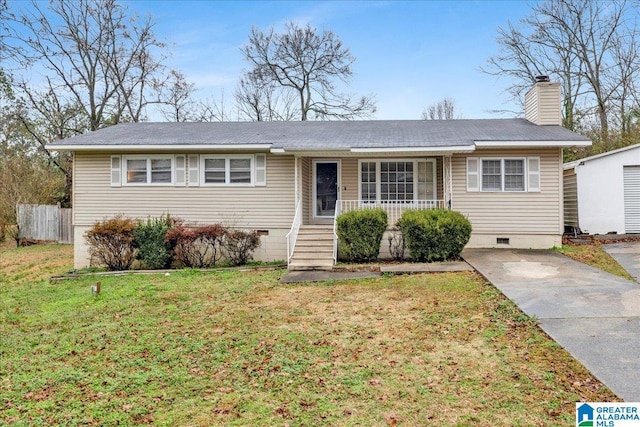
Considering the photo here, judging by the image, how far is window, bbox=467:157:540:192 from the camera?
12.1 metres

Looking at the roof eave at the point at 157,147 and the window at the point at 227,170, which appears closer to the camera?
the roof eave at the point at 157,147

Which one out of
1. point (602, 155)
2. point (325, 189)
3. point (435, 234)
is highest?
point (602, 155)

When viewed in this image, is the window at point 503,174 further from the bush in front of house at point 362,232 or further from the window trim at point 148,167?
the window trim at point 148,167

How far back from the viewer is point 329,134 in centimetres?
1384

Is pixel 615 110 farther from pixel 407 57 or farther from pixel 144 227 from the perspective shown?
pixel 144 227

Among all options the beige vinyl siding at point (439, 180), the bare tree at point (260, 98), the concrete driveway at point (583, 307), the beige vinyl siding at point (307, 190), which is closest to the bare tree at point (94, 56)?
the bare tree at point (260, 98)

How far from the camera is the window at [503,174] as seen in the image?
39.8 feet

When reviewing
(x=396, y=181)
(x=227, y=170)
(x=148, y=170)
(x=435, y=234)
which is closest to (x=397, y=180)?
(x=396, y=181)

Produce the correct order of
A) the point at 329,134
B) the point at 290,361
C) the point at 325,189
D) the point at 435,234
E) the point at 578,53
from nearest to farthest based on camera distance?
the point at 290,361 < the point at 435,234 < the point at 325,189 < the point at 329,134 < the point at 578,53

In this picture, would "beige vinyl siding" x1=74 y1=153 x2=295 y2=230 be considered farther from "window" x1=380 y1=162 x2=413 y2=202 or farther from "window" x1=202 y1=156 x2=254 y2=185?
"window" x1=380 y1=162 x2=413 y2=202

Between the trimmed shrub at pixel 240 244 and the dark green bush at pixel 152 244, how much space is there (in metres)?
1.62

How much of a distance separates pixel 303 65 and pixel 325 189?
17.5 metres

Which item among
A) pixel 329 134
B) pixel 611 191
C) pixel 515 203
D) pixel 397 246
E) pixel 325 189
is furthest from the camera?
pixel 329 134

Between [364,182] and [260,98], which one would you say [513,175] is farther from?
[260,98]
